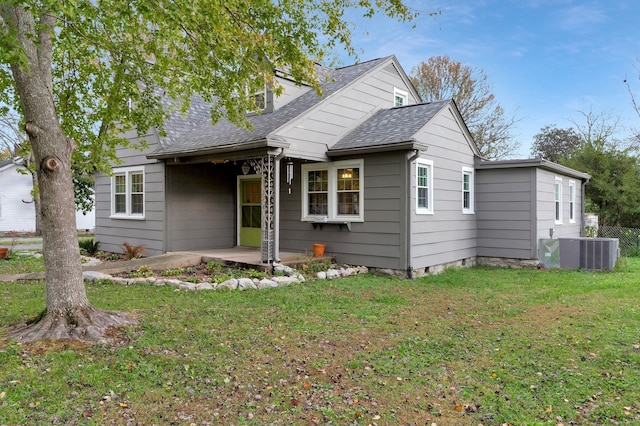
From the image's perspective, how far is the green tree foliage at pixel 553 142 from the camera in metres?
31.0

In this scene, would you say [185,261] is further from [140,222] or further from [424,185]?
[424,185]

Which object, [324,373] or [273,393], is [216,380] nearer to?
[273,393]

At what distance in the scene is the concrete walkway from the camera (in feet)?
27.5

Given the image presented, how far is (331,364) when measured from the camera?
4047 mm

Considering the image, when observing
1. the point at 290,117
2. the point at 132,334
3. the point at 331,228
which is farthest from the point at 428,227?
the point at 132,334

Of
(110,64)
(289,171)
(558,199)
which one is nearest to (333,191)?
(289,171)

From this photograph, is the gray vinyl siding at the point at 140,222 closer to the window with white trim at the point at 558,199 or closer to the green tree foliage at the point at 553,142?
the window with white trim at the point at 558,199

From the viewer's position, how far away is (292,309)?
604 centimetres

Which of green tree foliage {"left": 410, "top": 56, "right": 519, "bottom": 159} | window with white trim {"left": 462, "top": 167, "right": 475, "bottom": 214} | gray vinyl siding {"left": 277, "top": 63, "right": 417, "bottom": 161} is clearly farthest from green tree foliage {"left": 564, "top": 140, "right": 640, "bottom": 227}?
gray vinyl siding {"left": 277, "top": 63, "right": 417, "bottom": 161}

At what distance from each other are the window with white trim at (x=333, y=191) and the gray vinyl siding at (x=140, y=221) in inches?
142

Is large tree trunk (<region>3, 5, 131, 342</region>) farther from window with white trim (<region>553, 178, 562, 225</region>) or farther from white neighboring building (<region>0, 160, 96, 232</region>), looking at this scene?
white neighboring building (<region>0, 160, 96, 232</region>)

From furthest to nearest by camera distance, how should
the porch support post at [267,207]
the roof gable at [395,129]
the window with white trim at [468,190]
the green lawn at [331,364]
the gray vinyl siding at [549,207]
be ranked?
the window with white trim at [468,190] → the gray vinyl siding at [549,207] → the roof gable at [395,129] → the porch support post at [267,207] → the green lawn at [331,364]

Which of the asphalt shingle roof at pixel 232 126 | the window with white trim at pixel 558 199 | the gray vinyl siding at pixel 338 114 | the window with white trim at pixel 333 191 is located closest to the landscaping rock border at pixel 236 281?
the window with white trim at pixel 333 191

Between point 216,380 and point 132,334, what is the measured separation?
1473 mm
